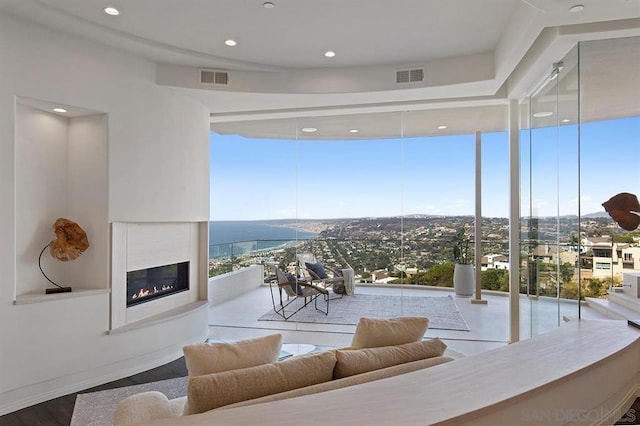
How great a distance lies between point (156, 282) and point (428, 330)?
3496 mm

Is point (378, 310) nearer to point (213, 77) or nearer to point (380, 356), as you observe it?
point (380, 356)

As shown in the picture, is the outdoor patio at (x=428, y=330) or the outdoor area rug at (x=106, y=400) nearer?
the outdoor area rug at (x=106, y=400)

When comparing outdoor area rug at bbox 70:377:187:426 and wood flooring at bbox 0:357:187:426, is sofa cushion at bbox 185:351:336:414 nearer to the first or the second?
outdoor area rug at bbox 70:377:187:426

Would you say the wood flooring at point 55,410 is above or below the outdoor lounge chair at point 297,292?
below

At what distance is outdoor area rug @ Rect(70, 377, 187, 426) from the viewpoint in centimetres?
283

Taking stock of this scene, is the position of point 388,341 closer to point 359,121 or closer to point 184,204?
point 184,204

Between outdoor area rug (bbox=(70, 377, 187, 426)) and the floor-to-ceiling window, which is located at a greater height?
the floor-to-ceiling window

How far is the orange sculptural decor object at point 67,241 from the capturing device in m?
3.34

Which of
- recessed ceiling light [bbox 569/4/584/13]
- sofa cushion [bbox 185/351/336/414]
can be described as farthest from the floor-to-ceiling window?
sofa cushion [bbox 185/351/336/414]

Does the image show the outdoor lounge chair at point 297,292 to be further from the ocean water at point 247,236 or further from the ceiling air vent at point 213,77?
the ceiling air vent at point 213,77

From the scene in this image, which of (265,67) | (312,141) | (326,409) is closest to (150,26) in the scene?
(265,67)

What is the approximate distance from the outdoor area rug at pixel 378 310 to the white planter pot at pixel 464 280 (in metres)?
0.49

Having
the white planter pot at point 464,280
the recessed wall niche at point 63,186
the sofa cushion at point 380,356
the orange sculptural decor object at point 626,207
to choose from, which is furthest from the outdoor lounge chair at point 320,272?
the orange sculptural decor object at point 626,207

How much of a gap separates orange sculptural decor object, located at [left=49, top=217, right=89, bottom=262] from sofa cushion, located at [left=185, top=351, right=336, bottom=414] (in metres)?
2.45
